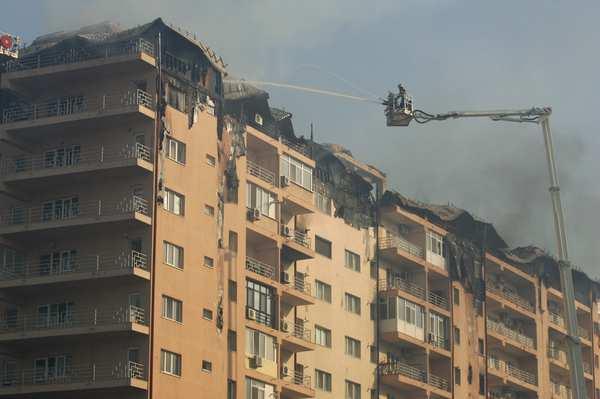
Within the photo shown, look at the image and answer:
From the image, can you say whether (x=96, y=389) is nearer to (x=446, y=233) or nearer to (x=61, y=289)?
(x=61, y=289)

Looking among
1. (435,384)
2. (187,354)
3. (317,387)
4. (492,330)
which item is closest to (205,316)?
(187,354)

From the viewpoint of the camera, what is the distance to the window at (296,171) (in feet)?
269

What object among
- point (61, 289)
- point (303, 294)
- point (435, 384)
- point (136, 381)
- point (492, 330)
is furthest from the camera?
point (492, 330)

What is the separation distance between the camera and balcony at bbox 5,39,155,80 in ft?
236

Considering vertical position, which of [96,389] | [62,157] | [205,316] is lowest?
[96,389]

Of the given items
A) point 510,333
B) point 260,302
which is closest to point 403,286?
point 510,333

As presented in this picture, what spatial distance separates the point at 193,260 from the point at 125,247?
3.80 meters

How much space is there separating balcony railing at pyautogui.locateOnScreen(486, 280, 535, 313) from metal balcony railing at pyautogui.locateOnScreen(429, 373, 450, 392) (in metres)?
11.2

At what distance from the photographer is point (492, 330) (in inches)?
4023

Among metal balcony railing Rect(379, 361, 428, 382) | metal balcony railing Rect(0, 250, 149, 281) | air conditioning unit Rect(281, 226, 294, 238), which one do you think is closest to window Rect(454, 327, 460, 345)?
metal balcony railing Rect(379, 361, 428, 382)

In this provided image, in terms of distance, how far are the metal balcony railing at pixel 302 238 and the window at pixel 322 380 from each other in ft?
25.5

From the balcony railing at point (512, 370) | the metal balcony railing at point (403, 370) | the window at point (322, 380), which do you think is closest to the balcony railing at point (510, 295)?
the balcony railing at point (512, 370)

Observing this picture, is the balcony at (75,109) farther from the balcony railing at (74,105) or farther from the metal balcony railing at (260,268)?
the metal balcony railing at (260,268)

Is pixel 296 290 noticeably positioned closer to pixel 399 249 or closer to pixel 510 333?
pixel 399 249
